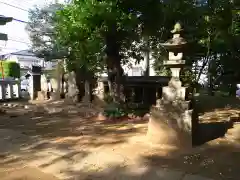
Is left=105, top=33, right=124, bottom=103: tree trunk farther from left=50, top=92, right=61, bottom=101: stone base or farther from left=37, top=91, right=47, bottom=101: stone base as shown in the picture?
left=37, top=91, right=47, bottom=101: stone base

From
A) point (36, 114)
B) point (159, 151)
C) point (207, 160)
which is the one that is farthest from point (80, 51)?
point (207, 160)

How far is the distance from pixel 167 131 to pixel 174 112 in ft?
1.59

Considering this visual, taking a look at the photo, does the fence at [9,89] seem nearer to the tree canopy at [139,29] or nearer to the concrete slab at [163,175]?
the tree canopy at [139,29]

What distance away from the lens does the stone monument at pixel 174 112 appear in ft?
18.3

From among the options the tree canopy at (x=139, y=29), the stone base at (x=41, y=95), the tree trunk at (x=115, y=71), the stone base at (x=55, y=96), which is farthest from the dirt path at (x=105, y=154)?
the stone base at (x=41, y=95)

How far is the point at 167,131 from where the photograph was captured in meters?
5.83

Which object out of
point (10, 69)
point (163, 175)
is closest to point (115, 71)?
point (163, 175)

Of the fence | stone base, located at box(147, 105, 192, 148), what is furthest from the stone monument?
the fence

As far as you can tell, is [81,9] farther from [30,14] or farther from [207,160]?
[30,14]

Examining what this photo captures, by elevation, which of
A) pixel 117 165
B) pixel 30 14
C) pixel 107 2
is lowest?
pixel 117 165

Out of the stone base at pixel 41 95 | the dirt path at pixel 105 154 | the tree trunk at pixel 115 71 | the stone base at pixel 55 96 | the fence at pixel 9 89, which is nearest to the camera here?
the dirt path at pixel 105 154

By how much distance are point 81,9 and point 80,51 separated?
7.15ft

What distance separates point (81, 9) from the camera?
820cm

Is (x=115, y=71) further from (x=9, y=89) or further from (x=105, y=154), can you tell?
(x=9, y=89)
